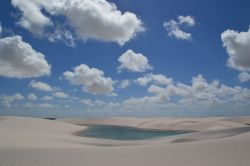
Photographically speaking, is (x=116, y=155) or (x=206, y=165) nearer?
(x=206, y=165)

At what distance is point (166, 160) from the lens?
35.3 feet

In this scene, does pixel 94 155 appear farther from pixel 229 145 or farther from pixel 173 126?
pixel 173 126

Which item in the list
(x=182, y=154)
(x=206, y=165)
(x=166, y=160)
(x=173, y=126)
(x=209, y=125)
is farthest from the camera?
(x=173, y=126)

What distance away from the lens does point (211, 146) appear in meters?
12.5

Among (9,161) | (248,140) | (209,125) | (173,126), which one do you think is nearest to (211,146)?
(248,140)

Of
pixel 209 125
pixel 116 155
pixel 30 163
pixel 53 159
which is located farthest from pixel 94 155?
pixel 209 125

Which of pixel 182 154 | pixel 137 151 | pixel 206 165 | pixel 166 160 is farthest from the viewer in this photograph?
pixel 137 151

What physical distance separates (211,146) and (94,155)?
520 cm

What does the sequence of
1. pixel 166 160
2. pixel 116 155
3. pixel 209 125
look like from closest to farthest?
pixel 166 160
pixel 116 155
pixel 209 125

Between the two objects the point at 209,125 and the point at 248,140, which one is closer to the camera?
the point at 248,140

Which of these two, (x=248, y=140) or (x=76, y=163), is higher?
(x=248, y=140)

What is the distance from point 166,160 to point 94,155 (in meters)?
3.46

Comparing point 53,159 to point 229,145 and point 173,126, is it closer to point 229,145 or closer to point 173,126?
point 229,145

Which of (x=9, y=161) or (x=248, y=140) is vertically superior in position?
(x=248, y=140)
